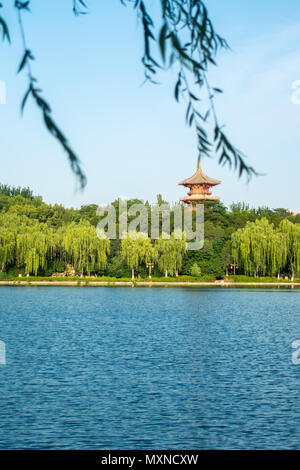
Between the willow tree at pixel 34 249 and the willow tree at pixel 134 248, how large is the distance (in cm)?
412

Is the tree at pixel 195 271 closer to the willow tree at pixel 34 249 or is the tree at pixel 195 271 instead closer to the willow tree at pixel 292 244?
the willow tree at pixel 292 244

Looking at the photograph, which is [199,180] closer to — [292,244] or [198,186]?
[198,186]

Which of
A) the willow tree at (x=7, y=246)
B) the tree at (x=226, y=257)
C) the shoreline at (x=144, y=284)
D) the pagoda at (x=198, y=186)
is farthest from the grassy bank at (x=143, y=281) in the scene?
the pagoda at (x=198, y=186)

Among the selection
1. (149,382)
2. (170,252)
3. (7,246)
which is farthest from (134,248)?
(149,382)

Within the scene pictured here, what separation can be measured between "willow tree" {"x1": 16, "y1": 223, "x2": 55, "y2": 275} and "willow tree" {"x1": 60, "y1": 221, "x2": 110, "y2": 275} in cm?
88

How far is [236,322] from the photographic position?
19.0m

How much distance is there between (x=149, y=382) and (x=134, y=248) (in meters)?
24.7

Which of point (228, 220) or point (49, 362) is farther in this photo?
point (228, 220)

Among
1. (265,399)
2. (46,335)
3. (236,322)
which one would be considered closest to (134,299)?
(236,322)

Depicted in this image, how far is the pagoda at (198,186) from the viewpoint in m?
48.4

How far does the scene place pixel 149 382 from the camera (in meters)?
9.79

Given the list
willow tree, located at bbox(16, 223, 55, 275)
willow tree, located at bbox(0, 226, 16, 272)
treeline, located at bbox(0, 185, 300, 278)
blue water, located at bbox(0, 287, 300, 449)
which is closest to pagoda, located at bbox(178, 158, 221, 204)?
treeline, located at bbox(0, 185, 300, 278)

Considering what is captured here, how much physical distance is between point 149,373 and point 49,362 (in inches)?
86.0
